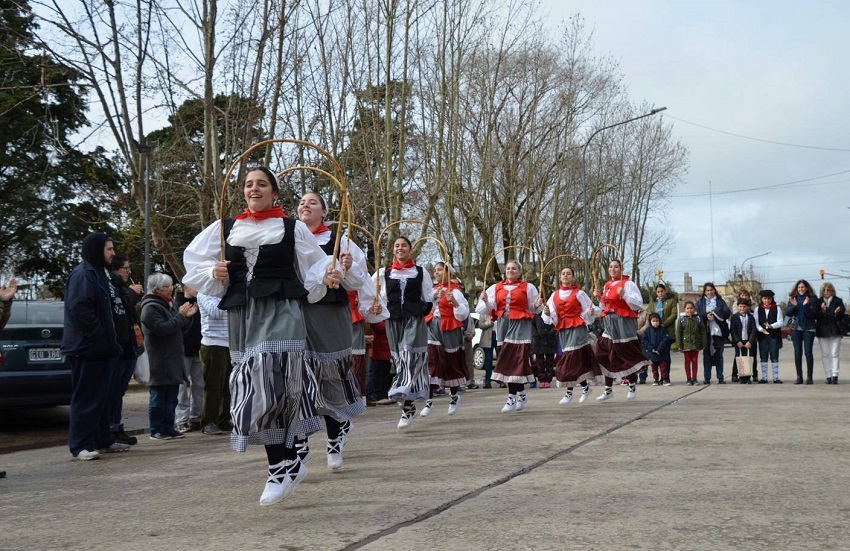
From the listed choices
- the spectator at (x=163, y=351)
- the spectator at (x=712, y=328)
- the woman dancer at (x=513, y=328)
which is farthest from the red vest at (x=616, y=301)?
the spectator at (x=163, y=351)

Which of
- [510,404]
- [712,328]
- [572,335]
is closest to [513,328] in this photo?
[510,404]

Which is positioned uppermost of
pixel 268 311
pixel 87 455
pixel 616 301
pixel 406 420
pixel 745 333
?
pixel 616 301

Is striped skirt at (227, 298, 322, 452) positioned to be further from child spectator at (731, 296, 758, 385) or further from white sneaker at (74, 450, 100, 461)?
child spectator at (731, 296, 758, 385)

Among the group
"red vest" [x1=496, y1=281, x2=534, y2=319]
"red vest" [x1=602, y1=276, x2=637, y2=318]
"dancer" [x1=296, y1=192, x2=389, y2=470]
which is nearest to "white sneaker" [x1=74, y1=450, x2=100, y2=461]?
"dancer" [x1=296, y1=192, x2=389, y2=470]

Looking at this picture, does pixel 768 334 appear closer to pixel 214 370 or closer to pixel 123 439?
pixel 214 370

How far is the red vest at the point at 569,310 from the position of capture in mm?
12734

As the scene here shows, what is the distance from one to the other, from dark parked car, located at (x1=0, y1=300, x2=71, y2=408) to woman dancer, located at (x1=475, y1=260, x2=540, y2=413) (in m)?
5.22

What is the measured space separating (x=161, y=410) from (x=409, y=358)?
2.73 meters

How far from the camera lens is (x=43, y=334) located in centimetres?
1034

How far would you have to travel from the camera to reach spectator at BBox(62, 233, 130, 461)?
8227 mm

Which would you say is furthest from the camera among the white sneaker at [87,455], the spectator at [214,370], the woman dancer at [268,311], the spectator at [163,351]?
the spectator at [214,370]

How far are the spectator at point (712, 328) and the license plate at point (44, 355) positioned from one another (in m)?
11.7

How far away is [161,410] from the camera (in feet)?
32.2

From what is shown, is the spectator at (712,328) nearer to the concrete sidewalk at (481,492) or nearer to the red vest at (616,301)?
the red vest at (616,301)
